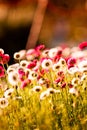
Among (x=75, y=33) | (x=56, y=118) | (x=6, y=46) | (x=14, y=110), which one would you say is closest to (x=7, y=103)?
(x=14, y=110)

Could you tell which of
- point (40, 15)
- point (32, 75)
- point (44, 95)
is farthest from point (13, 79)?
point (40, 15)

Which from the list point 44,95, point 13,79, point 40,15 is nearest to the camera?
point 40,15

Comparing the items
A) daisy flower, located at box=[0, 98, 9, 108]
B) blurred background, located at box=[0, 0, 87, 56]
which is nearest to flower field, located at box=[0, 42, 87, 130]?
daisy flower, located at box=[0, 98, 9, 108]

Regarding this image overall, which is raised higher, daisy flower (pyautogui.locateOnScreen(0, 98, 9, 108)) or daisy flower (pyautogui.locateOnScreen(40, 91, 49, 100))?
daisy flower (pyautogui.locateOnScreen(40, 91, 49, 100))

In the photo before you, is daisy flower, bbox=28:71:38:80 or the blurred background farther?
daisy flower, bbox=28:71:38:80

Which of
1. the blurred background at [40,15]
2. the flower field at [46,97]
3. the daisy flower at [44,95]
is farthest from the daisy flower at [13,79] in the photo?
the daisy flower at [44,95]

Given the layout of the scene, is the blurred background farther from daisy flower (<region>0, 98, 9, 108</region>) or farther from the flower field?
daisy flower (<region>0, 98, 9, 108</region>)

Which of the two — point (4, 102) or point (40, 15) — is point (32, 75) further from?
point (40, 15)

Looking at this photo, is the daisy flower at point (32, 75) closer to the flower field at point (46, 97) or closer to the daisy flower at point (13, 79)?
the flower field at point (46, 97)
